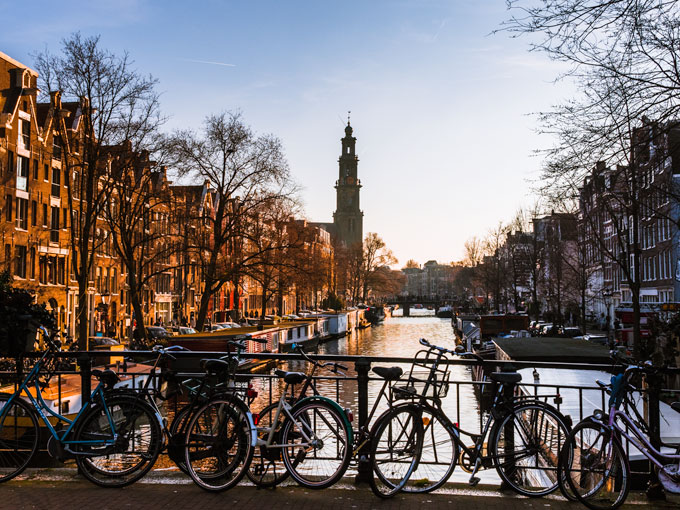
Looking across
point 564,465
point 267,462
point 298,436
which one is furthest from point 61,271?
point 564,465

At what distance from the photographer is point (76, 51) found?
30422 millimetres

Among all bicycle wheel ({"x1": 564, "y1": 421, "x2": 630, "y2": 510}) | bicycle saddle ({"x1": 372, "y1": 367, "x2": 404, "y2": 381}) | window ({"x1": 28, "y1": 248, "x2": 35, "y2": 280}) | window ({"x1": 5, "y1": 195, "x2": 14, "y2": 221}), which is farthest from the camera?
window ({"x1": 28, "y1": 248, "x2": 35, "y2": 280})

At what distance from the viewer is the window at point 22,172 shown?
44.6 meters

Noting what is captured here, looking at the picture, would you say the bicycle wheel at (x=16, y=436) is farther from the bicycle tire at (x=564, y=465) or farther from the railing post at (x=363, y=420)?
the bicycle tire at (x=564, y=465)

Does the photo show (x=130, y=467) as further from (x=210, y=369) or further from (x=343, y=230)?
(x=343, y=230)

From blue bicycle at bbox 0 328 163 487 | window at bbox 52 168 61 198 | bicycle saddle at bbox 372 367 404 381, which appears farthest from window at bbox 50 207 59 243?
bicycle saddle at bbox 372 367 404 381

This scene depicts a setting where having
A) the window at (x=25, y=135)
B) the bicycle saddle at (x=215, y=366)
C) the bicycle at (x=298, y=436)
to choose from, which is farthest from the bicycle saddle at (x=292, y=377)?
the window at (x=25, y=135)

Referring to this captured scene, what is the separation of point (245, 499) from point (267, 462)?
23.2 inches

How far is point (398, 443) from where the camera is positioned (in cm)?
694

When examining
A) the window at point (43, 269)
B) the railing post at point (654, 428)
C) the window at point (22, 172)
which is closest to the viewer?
the railing post at point (654, 428)

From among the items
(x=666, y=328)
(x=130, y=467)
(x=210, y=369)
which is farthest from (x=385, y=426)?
(x=666, y=328)

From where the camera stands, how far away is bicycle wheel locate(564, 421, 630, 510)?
6371mm

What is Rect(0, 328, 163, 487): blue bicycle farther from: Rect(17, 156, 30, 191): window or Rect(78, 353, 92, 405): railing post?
Rect(17, 156, 30, 191): window

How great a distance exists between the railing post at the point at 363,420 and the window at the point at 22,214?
4141cm
